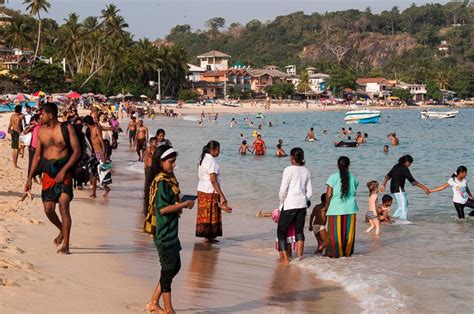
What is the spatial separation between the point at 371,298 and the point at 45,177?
359cm

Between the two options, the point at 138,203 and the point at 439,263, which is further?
the point at 138,203

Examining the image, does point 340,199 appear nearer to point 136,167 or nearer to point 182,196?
point 182,196

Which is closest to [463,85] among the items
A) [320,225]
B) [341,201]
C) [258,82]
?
[258,82]

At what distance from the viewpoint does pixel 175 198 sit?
19.4 ft

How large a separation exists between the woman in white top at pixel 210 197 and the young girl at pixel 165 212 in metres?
3.25

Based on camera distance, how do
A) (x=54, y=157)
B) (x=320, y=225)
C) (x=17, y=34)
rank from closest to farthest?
(x=54, y=157) < (x=320, y=225) < (x=17, y=34)

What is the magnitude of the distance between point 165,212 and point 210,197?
12.7ft

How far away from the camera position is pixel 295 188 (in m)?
8.93

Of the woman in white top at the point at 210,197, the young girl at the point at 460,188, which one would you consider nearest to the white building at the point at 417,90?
the young girl at the point at 460,188

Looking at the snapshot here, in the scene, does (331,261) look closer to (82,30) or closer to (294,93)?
(82,30)

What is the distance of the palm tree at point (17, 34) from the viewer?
86.7 m

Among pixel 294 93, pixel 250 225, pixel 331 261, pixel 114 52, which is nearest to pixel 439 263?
pixel 331 261

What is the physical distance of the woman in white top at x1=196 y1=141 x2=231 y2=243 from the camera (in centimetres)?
953

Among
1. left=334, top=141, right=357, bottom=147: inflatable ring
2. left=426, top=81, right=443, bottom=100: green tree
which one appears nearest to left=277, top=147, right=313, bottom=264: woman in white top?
left=334, top=141, right=357, bottom=147: inflatable ring
